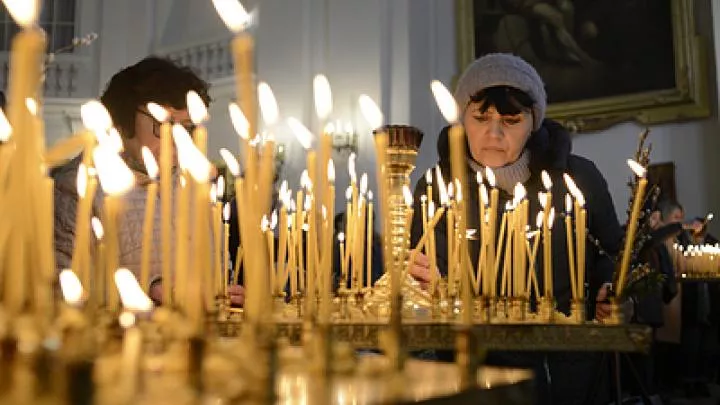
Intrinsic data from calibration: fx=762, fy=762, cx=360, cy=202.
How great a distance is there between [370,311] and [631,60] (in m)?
5.08

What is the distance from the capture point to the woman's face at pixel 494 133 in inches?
70.6

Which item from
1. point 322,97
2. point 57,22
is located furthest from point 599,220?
point 57,22

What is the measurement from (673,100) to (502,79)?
4.34 m

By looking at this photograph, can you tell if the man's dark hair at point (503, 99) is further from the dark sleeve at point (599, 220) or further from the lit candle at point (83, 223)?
the lit candle at point (83, 223)

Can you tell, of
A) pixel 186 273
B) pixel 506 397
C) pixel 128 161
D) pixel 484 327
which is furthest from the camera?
pixel 128 161

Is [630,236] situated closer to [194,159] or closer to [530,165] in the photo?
[530,165]

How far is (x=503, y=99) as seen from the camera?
69.3 inches

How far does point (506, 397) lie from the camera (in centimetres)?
50

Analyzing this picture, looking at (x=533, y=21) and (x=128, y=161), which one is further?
(x=533, y=21)

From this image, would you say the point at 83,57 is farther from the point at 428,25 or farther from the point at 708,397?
the point at 708,397

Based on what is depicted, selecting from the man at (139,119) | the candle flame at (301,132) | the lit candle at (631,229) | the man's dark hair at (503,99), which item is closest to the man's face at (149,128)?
the man at (139,119)

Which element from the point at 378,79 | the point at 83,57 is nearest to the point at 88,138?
the point at 378,79

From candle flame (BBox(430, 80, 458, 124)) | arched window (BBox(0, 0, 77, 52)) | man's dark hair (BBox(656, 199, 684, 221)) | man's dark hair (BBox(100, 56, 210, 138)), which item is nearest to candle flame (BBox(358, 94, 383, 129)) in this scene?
candle flame (BBox(430, 80, 458, 124))

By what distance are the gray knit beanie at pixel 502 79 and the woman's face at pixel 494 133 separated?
37mm
